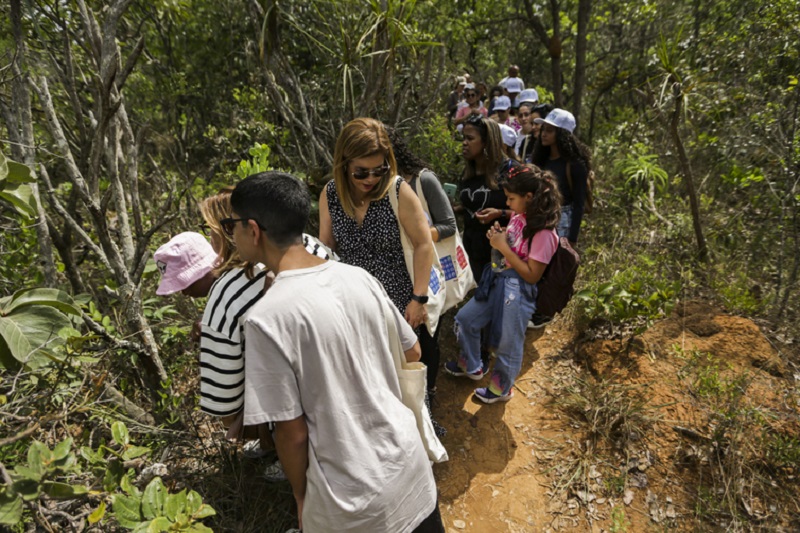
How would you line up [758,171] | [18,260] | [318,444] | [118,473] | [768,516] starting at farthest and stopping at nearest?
[758,171], [18,260], [768,516], [118,473], [318,444]

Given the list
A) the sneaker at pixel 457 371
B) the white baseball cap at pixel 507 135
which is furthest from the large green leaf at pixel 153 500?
the white baseball cap at pixel 507 135

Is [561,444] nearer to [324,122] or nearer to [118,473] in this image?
[118,473]

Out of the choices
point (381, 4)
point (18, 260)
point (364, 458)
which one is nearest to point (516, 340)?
point (364, 458)

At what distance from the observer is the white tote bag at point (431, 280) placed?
218cm

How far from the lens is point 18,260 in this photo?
262 cm

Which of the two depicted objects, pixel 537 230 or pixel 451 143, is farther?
pixel 451 143

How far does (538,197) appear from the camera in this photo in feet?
8.73

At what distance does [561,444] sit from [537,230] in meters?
1.52

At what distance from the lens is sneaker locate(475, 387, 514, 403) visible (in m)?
3.22

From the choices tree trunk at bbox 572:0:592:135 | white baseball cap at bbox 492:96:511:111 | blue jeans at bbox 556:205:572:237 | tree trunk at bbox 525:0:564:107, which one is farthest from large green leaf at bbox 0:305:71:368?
tree trunk at bbox 525:0:564:107

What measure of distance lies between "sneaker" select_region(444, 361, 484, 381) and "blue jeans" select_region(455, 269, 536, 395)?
0.12m

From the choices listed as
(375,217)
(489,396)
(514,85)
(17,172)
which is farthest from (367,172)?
(514,85)

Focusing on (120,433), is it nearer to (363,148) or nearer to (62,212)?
(62,212)

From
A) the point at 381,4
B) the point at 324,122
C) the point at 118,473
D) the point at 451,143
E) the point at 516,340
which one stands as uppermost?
the point at 381,4
